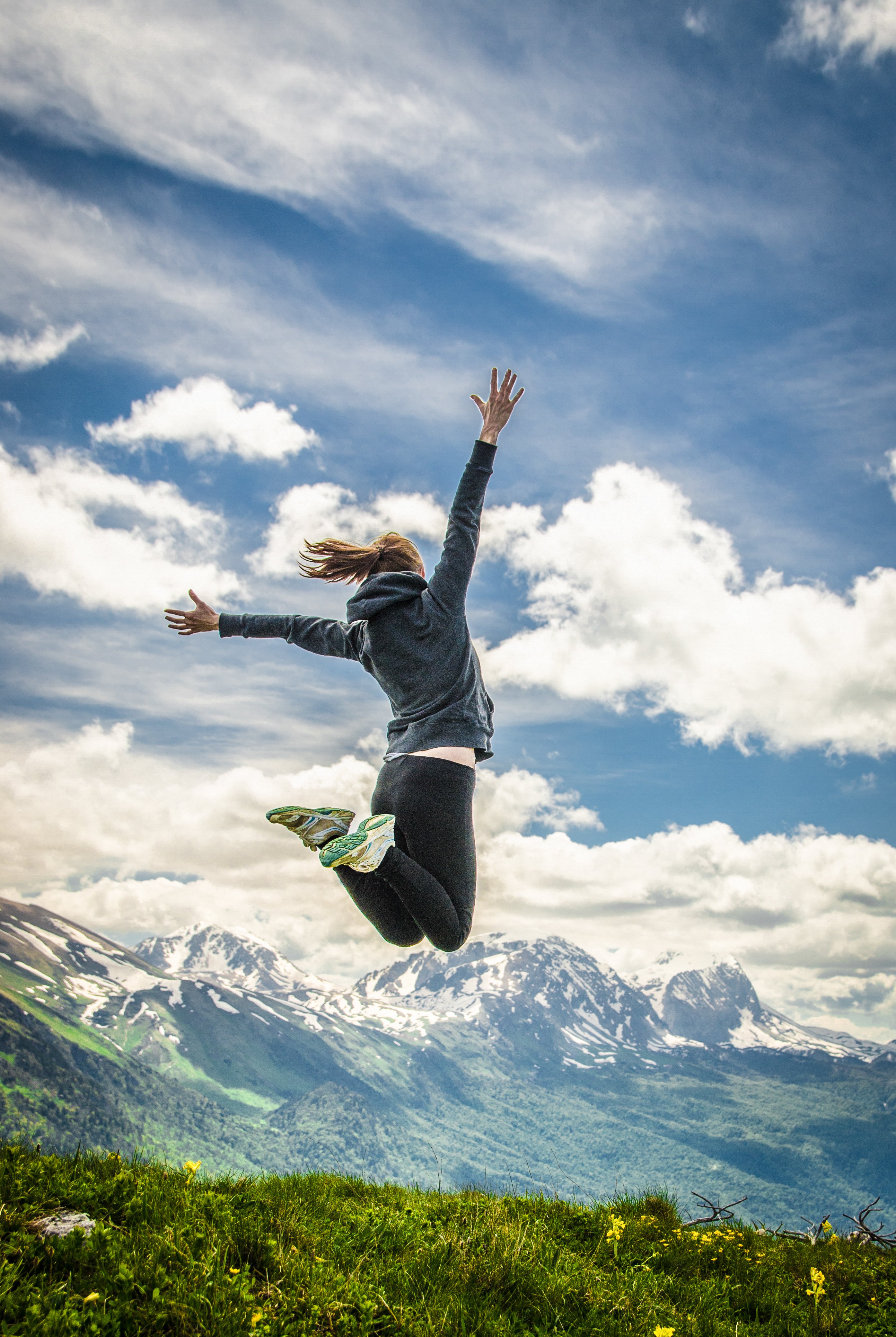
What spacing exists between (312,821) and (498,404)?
3354 mm

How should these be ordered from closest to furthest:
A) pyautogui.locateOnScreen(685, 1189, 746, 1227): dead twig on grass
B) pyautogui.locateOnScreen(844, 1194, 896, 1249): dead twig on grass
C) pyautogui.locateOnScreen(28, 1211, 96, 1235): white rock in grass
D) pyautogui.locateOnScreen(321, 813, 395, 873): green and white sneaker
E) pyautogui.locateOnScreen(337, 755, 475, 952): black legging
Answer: pyautogui.locateOnScreen(28, 1211, 96, 1235): white rock in grass < pyautogui.locateOnScreen(321, 813, 395, 873): green and white sneaker < pyautogui.locateOnScreen(337, 755, 475, 952): black legging < pyautogui.locateOnScreen(685, 1189, 746, 1227): dead twig on grass < pyautogui.locateOnScreen(844, 1194, 896, 1249): dead twig on grass

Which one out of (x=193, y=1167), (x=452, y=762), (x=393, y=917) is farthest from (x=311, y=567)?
(x=193, y=1167)

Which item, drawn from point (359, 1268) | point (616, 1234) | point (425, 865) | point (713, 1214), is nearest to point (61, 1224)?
point (359, 1268)

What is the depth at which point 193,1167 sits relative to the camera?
15.8ft

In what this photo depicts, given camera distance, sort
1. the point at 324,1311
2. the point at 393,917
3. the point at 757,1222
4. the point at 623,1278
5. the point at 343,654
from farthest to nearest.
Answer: the point at 757,1222, the point at 343,654, the point at 393,917, the point at 623,1278, the point at 324,1311

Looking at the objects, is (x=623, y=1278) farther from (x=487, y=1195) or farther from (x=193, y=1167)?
(x=193, y=1167)

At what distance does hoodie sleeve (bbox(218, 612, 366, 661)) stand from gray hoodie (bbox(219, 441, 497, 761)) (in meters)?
0.26

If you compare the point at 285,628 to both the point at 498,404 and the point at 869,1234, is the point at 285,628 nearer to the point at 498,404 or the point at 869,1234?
the point at 498,404

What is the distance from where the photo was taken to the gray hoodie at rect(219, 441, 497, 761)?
565cm

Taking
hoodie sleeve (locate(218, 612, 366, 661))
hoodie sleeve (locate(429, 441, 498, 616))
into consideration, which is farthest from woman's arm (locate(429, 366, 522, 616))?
hoodie sleeve (locate(218, 612, 366, 661))

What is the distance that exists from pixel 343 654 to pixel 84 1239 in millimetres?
3892

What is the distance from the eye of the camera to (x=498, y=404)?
232 inches

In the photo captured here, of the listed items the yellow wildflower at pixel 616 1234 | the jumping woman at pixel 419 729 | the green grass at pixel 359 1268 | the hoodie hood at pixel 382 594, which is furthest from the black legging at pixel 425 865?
the yellow wildflower at pixel 616 1234

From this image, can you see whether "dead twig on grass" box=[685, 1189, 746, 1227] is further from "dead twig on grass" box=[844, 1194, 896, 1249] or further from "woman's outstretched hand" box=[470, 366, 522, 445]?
"woman's outstretched hand" box=[470, 366, 522, 445]
